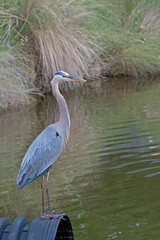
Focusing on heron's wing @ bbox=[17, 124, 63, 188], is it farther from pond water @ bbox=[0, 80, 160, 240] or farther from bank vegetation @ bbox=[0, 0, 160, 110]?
bank vegetation @ bbox=[0, 0, 160, 110]

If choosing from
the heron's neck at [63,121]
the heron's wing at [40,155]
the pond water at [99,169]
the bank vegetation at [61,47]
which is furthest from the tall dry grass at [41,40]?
the heron's wing at [40,155]

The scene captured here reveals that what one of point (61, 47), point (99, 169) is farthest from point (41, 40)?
point (99, 169)

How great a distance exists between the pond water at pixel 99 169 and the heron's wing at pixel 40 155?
0.54m

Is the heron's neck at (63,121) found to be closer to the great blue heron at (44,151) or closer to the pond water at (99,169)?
the great blue heron at (44,151)

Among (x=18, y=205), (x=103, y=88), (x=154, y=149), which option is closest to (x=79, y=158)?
(x=154, y=149)

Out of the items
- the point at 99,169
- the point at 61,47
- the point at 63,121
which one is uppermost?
the point at 61,47

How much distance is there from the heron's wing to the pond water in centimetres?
54

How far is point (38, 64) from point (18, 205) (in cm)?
731

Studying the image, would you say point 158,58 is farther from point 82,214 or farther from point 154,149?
point 82,214

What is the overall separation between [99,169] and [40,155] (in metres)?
1.54

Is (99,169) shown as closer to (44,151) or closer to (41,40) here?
(44,151)

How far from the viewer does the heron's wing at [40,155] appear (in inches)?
183

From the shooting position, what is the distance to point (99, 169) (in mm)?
6238

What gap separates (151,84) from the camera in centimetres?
1215
